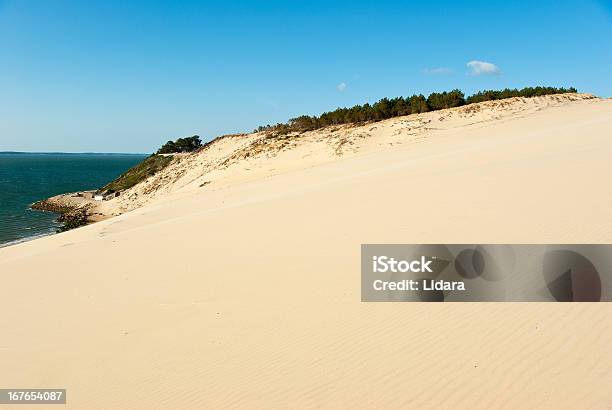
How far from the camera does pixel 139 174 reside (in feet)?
150

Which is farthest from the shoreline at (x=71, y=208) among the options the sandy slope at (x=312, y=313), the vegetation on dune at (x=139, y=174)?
the sandy slope at (x=312, y=313)

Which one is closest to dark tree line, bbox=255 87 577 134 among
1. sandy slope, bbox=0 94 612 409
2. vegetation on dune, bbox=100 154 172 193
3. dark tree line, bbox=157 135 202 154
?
vegetation on dune, bbox=100 154 172 193

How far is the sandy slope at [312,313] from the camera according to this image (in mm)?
4281

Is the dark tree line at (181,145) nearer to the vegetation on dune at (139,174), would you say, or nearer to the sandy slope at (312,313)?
the vegetation on dune at (139,174)

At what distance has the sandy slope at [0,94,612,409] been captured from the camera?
4.28 m

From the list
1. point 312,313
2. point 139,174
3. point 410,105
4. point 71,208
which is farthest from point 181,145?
point 312,313

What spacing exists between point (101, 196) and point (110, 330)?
3609 cm

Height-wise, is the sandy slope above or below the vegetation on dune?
below

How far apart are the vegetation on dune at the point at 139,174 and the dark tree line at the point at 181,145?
5.63 m

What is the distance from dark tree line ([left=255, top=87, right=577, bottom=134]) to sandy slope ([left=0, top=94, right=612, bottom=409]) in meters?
21.0

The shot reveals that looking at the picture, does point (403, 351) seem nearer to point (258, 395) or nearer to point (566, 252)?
point (258, 395)

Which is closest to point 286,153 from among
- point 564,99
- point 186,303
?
point 564,99

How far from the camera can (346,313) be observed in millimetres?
5773

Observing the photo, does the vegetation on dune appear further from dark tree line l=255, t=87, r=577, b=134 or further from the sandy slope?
the sandy slope
